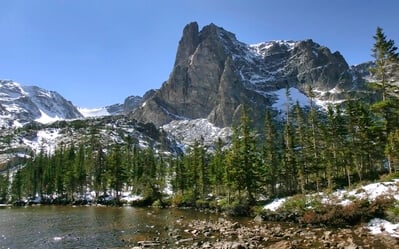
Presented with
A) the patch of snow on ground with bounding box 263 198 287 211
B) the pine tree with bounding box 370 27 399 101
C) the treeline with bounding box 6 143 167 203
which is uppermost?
the pine tree with bounding box 370 27 399 101

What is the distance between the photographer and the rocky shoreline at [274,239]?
29672 millimetres

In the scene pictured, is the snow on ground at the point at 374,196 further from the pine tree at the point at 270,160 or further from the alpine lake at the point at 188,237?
the pine tree at the point at 270,160

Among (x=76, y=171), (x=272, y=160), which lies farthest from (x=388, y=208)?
(x=76, y=171)

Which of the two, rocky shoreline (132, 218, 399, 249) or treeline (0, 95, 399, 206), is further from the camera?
treeline (0, 95, 399, 206)

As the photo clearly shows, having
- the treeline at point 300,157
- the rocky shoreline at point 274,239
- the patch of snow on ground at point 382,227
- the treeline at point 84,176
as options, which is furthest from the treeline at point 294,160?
the rocky shoreline at point 274,239

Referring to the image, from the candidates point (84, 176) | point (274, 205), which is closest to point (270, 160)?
point (274, 205)

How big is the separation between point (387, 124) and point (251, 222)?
2929cm

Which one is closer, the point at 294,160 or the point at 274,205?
the point at 274,205

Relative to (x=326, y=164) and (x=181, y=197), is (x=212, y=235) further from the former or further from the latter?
(x=181, y=197)

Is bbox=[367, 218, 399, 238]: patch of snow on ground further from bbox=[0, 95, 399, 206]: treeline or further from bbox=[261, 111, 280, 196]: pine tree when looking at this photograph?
bbox=[261, 111, 280, 196]: pine tree

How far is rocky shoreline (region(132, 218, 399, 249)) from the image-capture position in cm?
2967

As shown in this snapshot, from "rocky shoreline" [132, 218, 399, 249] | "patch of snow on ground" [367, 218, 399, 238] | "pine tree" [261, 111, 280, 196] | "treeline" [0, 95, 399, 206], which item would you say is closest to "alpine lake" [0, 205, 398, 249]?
"rocky shoreline" [132, 218, 399, 249]

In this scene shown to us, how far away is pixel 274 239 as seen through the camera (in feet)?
111

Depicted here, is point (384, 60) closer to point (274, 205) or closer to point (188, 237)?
point (274, 205)
